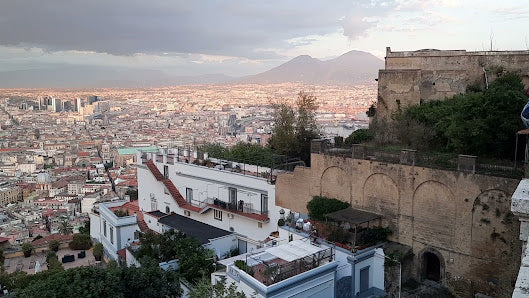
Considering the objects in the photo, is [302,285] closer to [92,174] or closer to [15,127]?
[92,174]

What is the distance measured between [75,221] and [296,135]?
48956 mm

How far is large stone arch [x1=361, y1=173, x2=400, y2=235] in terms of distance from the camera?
564 inches

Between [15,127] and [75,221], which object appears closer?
[75,221]

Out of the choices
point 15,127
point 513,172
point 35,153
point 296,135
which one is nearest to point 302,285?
point 513,172

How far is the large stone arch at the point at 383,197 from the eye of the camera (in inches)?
564

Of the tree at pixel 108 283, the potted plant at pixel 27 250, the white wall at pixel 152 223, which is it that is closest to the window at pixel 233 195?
the white wall at pixel 152 223

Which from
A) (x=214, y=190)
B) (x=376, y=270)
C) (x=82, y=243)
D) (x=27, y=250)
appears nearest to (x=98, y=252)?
(x=82, y=243)

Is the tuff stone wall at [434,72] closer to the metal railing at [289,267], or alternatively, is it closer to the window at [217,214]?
the window at [217,214]

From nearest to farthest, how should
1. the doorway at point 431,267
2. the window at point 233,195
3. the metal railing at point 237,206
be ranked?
the doorway at point 431,267 → the metal railing at point 237,206 → the window at point 233,195

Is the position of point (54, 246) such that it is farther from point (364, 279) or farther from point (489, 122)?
point (489, 122)

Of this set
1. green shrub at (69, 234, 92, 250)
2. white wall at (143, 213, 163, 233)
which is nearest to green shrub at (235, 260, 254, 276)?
white wall at (143, 213, 163, 233)

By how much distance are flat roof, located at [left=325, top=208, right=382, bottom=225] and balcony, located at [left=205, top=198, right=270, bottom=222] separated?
3.92 m

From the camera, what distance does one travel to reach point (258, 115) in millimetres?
178875

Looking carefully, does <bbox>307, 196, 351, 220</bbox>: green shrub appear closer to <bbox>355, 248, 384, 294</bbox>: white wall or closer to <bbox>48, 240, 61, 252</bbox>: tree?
<bbox>355, 248, 384, 294</bbox>: white wall
